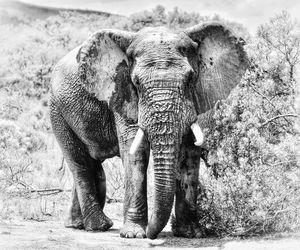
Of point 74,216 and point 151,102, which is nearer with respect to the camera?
point 151,102

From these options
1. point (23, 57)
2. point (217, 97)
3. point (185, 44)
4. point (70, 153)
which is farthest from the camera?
point (23, 57)

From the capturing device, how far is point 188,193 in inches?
264

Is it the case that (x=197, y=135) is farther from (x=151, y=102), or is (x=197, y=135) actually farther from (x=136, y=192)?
(x=136, y=192)

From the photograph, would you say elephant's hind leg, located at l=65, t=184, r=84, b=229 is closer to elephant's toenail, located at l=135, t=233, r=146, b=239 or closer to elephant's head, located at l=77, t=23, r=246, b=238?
elephant's toenail, located at l=135, t=233, r=146, b=239

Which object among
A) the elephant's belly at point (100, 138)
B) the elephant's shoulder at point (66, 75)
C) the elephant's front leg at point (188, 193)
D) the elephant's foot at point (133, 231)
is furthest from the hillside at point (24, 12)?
the elephant's foot at point (133, 231)

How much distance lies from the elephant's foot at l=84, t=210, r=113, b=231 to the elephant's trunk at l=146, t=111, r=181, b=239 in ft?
6.35

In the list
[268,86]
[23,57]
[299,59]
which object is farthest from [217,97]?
[23,57]

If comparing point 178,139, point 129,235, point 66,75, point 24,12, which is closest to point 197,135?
point 178,139

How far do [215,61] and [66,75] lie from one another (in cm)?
198

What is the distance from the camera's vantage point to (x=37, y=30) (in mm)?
31672

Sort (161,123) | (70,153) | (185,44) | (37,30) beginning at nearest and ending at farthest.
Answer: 1. (161,123)
2. (185,44)
3. (70,153)
4. (37,30)

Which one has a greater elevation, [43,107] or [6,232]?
[43,107]

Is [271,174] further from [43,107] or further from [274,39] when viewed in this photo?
[43,107]

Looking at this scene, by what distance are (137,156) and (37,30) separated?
26124 millimetres
